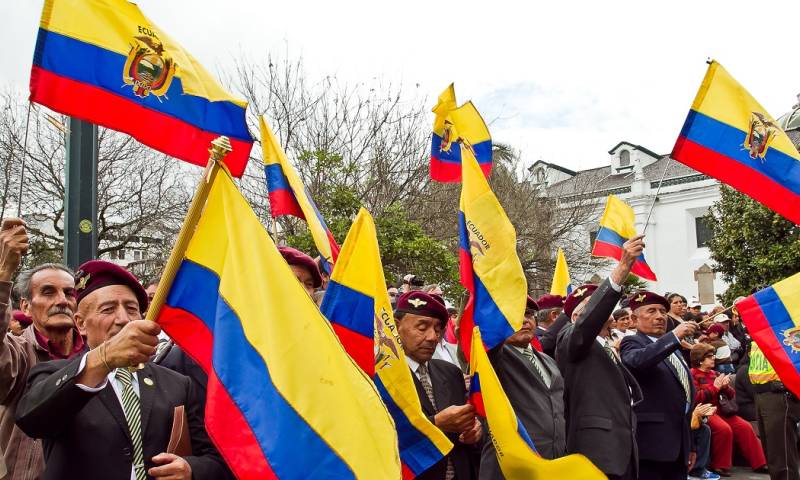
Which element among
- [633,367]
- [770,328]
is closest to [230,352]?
[633,367]

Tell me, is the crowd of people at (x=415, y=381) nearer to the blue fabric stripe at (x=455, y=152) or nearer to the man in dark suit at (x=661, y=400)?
the man in dark suit at (x=661, y=400)

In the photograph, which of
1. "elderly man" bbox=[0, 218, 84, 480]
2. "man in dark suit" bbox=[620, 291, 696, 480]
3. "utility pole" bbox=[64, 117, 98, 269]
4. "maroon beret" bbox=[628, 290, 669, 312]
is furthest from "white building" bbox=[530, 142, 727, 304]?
"elderly man" bbox=[0, 218, 84, 480]

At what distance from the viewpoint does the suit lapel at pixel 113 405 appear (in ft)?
9.68

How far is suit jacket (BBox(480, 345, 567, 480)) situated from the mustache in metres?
2.41

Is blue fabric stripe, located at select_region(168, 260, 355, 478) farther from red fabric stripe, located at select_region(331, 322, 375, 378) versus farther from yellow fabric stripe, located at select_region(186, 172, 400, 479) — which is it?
red fabric stripe, located at select_region(331, 322, 375, 378)

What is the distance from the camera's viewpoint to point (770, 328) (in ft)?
19.2

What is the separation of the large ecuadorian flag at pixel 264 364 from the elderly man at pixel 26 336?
84 centimetres

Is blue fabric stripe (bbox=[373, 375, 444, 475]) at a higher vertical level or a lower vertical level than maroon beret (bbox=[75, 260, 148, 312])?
lower

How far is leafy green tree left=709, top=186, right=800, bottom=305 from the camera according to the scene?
2333 centimetres

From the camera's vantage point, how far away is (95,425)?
290 cm

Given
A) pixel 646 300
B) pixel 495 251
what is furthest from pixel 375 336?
pixel 646 300

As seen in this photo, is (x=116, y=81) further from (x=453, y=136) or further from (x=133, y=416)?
(x=453, y=136)

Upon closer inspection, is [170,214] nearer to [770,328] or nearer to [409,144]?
[409,144]

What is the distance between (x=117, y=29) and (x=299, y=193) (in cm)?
191
